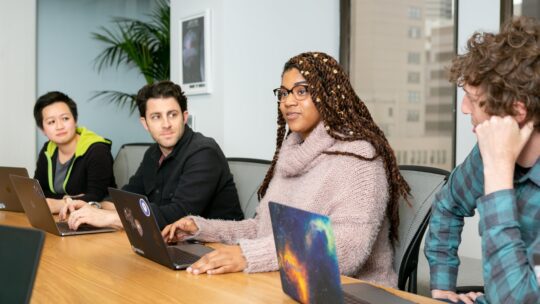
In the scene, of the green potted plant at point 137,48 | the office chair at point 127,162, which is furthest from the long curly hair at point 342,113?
the green potted plant at point 137,48

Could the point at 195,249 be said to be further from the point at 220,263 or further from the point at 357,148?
the point at 357,148

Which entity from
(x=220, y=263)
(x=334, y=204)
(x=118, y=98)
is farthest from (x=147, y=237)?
(x=118, y=98)

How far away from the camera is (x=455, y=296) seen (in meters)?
1.50

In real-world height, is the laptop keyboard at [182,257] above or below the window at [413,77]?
below

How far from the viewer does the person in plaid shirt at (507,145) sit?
1.19m

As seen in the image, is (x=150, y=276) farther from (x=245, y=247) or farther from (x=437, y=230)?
(x=437, y=230)

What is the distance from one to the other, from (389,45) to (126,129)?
273cm

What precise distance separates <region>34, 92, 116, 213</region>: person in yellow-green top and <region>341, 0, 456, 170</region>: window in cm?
170

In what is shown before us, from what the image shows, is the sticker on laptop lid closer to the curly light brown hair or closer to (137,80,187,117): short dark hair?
the curly light brown hair

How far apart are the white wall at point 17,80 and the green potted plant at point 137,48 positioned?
2.11 feet

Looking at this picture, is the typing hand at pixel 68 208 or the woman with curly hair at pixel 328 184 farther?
the typing hand at pixel 68 208

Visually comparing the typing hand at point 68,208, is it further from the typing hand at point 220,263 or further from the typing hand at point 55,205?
the typing hand at point 220,263

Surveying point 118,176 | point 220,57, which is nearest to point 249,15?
point 220,57

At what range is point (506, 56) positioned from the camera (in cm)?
125
